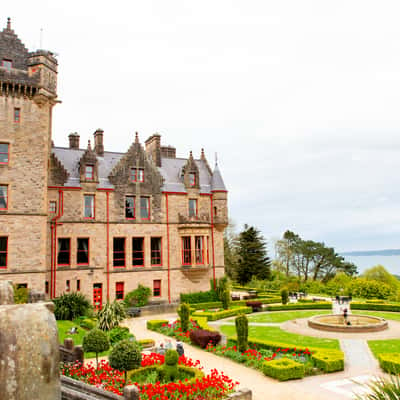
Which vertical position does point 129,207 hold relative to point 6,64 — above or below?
below

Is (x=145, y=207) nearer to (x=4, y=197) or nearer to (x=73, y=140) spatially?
(x=73, y=140)

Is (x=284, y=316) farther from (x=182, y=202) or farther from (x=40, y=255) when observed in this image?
(x=40, y=255)

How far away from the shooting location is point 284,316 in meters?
32.7

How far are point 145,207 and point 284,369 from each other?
25561 mm

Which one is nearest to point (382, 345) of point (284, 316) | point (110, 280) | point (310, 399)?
point (310, 399)

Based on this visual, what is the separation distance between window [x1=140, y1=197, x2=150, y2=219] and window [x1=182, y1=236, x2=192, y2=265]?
456 cm

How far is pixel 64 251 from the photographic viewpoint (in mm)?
34094

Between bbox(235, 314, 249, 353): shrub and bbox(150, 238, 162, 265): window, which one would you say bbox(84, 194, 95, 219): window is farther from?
bbox(235, 314, 249, 353): shrub

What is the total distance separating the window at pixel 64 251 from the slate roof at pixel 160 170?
16.9 feet

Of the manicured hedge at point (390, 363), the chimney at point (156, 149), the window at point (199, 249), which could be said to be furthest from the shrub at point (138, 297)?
the manicured hedge at point (390, 363)

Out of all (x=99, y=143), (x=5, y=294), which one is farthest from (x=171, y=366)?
(x=99, y=143)

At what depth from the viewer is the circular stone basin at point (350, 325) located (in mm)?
24469

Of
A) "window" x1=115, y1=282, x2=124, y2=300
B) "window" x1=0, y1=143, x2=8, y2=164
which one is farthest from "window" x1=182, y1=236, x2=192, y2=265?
"window" x1=0, y1=143, x2=8, y2=164

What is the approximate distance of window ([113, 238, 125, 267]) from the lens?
120 ft
